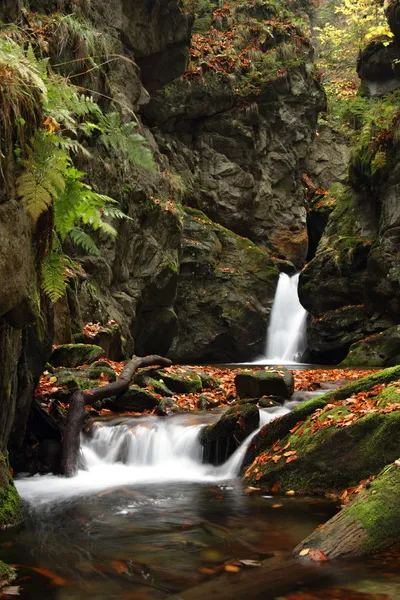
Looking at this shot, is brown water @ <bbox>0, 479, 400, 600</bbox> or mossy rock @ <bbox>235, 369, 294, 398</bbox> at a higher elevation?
mossy rock @ <bbox>235, 369, 294, 398</bbox>

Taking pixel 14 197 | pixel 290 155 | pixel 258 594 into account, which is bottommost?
pixel 258 594

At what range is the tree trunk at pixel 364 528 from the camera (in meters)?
3.57

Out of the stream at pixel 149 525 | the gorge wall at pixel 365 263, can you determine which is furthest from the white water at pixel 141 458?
the gorge wall at pixel 365 263

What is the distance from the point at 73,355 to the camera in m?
10.8

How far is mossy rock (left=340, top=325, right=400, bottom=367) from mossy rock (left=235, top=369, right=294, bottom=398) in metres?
8.12

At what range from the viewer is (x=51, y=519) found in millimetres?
4996

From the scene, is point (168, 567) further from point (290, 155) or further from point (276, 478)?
point (290, 155)

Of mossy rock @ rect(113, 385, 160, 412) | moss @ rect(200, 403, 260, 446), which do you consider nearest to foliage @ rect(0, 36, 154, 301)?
moss @ rect(200, 403, 260, 446)

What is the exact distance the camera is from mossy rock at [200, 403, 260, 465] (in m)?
7.29

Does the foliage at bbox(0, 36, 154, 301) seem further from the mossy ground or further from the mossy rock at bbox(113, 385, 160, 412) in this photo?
the mossy rock at bbox(113, 385, 160, 412)

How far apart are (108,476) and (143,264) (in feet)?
37.9

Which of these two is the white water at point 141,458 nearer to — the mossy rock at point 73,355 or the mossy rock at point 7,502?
the mossy rock at point 7,502

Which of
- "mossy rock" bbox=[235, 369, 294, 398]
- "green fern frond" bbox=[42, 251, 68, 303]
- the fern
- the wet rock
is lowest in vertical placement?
the wet rock

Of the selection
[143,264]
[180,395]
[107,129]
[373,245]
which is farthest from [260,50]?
[107,129]
